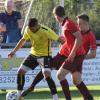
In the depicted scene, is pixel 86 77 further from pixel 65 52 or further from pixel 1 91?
pixel 65 52

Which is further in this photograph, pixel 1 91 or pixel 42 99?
pixel 1 91

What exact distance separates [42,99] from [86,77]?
6.12ft

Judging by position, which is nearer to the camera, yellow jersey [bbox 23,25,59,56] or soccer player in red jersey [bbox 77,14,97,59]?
soccer player in red jersey [bbox 77,14,97,59]

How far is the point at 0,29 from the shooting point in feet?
46.4

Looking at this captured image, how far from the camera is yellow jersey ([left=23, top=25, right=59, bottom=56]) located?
11.4 m

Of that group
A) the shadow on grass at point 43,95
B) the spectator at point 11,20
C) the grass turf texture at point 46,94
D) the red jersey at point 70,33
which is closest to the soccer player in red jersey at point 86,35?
the red jersey at point 70,33

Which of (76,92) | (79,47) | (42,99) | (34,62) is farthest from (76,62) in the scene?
(76,92)

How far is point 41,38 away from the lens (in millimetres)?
11414

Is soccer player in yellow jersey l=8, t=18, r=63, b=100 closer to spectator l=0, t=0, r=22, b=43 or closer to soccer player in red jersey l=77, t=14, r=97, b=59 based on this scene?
soccer player in red jersey l=77, t=14, r=97, b=59

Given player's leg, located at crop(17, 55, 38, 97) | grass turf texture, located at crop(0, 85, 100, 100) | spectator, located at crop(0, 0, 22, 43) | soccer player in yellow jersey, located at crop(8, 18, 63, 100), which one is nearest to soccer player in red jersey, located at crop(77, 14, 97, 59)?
soccer player in yellow jersey, located at crop(8, 18, 63, 100)

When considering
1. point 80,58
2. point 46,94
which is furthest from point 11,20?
point 80,58

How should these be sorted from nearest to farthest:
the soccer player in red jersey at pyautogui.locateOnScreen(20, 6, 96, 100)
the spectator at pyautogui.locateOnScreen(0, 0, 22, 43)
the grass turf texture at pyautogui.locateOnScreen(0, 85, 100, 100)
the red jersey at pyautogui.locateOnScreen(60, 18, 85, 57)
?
the red jersey at pyautogui.locateOnScreen(60, 18, 85, 57)
the soccer player in red jersey at pyautogui.locateOnScreen(20, 6, 96, 100)
the grass turf texture at pyautogui.locateOnScreen(0, 85, 100, 100)
the spectator at pyautogui.locateOnScreen(0, 0, 22, 43)

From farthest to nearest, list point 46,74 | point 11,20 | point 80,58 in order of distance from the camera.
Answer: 1. point 11,20
2. point 46,74
3. point 80,58

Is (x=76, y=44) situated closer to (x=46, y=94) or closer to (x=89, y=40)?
(x=89, y=40)
